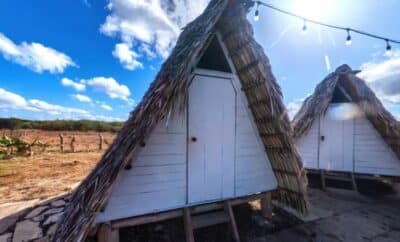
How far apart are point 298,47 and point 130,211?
4977mm

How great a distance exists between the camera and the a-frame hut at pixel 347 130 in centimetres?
507

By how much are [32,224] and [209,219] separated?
320 centimetres

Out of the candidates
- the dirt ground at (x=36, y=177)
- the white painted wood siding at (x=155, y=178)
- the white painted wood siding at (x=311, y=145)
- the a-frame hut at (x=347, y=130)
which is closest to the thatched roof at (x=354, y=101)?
the a-frame hut at (x=347, y=130)

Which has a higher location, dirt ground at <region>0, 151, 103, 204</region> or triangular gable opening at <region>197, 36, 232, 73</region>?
triangular gable opening at <region>197, 36, 232, 73</region>

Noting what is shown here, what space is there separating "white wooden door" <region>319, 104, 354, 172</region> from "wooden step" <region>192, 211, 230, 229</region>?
424 cm

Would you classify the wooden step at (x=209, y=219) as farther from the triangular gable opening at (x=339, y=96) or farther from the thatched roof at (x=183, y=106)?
the triangular gable opening at (x=339, y=96)

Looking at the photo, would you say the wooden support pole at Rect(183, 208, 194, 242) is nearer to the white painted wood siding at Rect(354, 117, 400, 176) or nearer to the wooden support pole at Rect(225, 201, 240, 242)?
the wooden support pole at Rect(225, 201, 240, 242)

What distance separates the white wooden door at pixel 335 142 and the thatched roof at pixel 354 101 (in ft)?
1.13

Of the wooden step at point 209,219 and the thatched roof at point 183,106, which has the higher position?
the thatched roof at point 183,106

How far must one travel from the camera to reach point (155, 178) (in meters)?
2.80

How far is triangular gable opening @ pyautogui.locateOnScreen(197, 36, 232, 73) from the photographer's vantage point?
3.16 m

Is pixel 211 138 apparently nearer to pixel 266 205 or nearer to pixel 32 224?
pixel 266 205

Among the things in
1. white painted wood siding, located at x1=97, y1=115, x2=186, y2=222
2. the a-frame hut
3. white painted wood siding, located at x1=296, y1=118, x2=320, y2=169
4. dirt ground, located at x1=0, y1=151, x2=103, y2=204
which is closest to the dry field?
dirt ground, located at x1=0, y1=151, x2=103, y2=204

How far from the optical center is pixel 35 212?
12.7 feet
